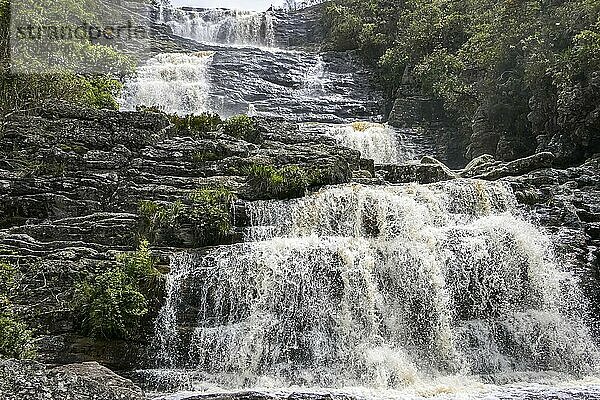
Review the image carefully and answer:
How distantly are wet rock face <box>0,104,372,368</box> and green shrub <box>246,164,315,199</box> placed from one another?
237 millimetres

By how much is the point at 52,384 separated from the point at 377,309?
740cm

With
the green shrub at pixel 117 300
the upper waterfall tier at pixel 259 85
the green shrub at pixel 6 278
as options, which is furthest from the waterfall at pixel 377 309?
the upper waterfall tier at pixel 259 85

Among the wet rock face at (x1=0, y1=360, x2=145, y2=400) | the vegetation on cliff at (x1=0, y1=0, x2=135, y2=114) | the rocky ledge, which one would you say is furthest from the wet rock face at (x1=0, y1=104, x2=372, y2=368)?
the wet rock face at (x1=0, y1=360, x2=145, y2=400)

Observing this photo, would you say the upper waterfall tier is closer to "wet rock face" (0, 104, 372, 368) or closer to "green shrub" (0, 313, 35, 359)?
"wet rock face" (0, 104, 372, 368)

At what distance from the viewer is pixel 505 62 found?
70.0 feet

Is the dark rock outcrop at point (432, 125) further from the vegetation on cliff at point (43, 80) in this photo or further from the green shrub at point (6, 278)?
the green shrub at point (6, 278)

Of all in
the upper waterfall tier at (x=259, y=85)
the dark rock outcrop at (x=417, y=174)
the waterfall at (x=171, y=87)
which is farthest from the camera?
the upper waterfall tier at (x=259, y=85)

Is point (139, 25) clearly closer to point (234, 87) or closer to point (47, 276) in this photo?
point (234, 87)

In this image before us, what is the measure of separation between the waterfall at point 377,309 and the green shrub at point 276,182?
159 cm

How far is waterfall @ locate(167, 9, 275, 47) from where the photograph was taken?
34125mm

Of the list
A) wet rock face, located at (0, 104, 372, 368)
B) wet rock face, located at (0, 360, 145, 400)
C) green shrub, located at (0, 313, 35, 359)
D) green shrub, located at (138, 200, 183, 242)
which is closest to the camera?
wet rock face, located at (0, 360, 145, 400)

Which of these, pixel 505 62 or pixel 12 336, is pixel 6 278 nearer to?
pixel 12 336

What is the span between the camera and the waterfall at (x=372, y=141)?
2178cm

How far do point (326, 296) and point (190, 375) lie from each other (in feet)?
9.86
